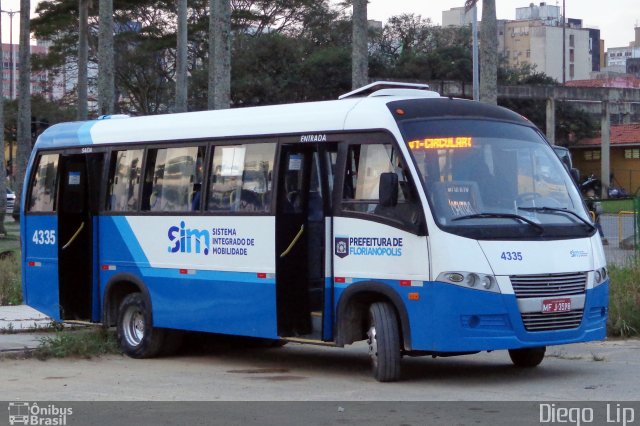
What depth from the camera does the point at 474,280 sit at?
1123cm

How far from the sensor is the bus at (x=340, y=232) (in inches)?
449

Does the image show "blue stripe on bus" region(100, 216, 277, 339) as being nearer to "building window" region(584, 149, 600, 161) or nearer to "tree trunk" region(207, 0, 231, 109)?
"tree trunk" region(207, 0, 231, 109)

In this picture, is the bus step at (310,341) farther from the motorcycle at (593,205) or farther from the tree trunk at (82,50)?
the tree trunk at (82,50)

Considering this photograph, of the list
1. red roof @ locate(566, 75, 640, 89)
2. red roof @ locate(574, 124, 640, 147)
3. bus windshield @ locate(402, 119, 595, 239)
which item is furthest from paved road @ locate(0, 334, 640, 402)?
red roof @ locate(566, 75, 640, 89)

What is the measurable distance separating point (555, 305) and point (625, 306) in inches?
195

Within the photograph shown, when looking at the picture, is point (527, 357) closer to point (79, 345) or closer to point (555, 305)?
point (555, 305)

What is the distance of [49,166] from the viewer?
53.5ft

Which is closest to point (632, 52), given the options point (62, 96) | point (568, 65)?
point (568, 65)

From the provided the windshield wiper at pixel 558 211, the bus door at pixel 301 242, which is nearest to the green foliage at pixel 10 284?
the bus door at pixel 301 242

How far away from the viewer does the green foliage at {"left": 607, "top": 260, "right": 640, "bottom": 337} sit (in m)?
15.9

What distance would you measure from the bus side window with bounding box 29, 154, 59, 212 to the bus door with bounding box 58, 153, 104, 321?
0.73 feet

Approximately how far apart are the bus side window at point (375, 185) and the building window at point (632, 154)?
216 feet

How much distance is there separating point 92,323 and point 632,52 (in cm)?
14676

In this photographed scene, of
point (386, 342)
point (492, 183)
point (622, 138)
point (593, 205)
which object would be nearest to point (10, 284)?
point (386, 342)
